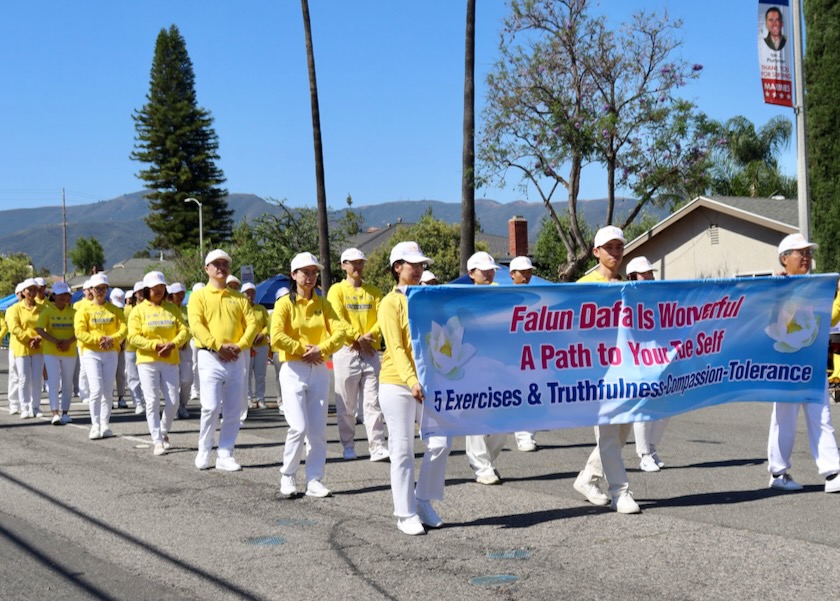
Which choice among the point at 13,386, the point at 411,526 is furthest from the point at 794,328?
the point at 13,386

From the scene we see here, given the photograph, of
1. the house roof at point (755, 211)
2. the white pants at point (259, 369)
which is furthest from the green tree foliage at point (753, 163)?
the white pants at point (259, 369)

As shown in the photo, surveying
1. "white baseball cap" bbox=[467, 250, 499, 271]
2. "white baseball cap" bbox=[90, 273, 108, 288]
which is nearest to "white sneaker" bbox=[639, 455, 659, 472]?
"white baseball cap" bbox=[467, 250, 499, 271]

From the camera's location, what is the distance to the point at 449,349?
840cm

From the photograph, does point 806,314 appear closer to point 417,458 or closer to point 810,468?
point 810,468

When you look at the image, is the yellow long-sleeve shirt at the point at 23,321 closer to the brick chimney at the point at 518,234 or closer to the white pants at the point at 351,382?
the white pants at the point at 351,382

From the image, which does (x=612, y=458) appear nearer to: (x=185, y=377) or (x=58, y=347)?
Answer: (x=58, y=347)

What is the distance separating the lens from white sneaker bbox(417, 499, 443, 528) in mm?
8359

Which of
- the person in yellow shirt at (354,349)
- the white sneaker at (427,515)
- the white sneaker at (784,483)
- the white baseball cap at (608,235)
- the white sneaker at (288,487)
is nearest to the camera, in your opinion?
the white sneaker at (427,515)

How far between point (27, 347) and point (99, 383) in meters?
3.97

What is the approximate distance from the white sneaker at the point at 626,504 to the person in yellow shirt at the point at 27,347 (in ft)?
37.5

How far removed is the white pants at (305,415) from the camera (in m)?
9.84

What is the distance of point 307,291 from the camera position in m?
10.3

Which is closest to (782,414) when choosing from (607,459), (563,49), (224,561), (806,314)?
(806,314)

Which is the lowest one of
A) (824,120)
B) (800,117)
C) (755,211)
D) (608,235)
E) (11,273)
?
(608,235)
